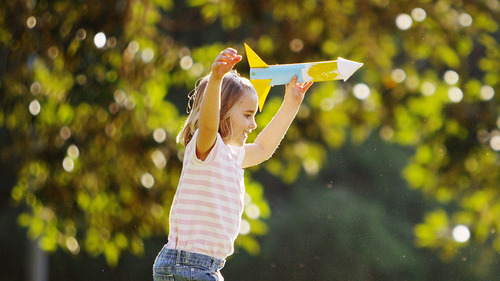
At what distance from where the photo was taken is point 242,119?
2.22 metres

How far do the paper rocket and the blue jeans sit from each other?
1.59ft

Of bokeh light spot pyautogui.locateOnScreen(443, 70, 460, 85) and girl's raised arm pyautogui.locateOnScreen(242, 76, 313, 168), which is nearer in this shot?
girl's raised arm pyautogui.locateOnScreen(242, 76, 313, 168)

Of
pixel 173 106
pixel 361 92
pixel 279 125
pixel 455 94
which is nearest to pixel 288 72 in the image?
pixel 279 125

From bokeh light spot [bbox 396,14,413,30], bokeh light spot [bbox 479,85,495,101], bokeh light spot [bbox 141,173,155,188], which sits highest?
bokeh light spot [bbox 396,14,413,30]

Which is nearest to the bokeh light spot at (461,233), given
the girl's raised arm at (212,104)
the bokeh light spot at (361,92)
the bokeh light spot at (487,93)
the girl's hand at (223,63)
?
the bokeh light spot at (487,93)

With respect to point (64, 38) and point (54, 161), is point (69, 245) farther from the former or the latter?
point (64, 38)

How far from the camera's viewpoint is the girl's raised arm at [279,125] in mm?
2558

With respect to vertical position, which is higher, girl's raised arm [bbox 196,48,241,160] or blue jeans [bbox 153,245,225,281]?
girl's raised arm [bbox 196,48,241,160]

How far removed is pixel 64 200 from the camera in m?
4.26

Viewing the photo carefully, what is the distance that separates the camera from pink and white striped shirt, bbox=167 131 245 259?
2.09m

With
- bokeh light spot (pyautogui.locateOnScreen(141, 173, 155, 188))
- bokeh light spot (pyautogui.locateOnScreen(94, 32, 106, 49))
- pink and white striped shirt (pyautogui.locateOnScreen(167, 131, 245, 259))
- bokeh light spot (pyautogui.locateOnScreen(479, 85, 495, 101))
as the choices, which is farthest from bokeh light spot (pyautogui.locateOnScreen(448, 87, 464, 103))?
pink and white striped shirt (pyautogui.locateOnScreen(167, 131, 245, 259))

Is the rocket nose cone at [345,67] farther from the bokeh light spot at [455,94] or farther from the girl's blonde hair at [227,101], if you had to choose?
the bokeh light spot at [455,94]

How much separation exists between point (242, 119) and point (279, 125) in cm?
39

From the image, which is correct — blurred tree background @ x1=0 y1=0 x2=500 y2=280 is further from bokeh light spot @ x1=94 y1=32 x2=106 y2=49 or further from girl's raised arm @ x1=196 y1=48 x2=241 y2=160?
A: girl's raised arm @ x1=196 y1=48 x2=241 y2=160
